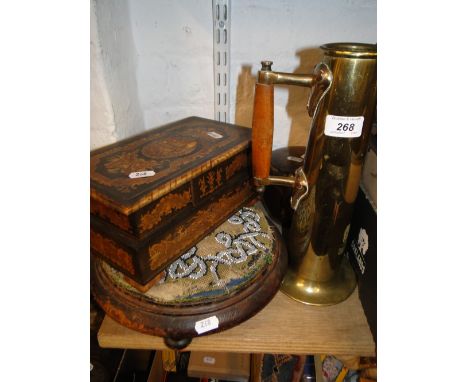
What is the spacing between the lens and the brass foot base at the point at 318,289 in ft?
1.84

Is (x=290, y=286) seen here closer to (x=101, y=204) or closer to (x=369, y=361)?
(x=369, y=361)

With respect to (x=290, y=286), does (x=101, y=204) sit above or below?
above

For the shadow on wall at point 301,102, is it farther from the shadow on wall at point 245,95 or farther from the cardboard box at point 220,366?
the cardboard box at point 220,366

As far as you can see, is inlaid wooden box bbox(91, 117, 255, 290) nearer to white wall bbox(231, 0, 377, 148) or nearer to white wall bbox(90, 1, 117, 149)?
white wall bbox(90, 1, 117, 149)

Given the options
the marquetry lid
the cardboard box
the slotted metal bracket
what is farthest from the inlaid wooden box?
the cardboard box

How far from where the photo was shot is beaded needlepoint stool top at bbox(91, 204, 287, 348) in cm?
47

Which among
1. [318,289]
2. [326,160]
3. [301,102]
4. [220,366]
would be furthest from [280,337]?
[301,102]

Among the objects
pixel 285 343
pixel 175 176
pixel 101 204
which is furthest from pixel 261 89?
pixel 285 343

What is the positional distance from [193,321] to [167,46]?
592mm

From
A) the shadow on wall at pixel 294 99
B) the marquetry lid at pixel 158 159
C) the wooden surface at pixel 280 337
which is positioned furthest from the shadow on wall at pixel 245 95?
the wooden surface at pixel 280 337

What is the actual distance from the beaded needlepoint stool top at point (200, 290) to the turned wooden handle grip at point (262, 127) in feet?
0.50

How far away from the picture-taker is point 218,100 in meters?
0.76

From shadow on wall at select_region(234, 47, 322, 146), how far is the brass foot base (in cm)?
37

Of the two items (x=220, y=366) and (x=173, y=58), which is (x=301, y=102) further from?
(x=220, y=366)
